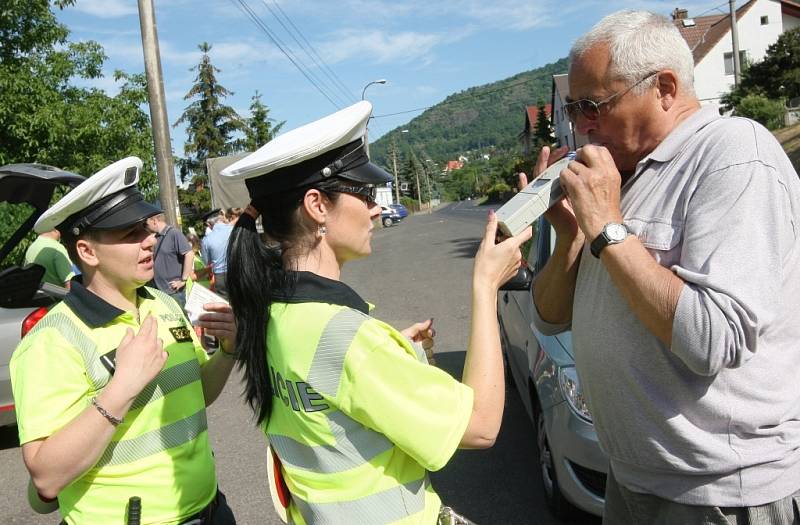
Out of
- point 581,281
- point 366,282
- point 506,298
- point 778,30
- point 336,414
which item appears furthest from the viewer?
point 778,30

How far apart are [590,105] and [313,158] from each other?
0.83 m

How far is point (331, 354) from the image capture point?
1.45 meters

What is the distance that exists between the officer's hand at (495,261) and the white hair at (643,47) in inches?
22.0

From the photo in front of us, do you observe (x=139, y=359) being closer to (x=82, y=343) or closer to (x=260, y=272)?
(x=82, y=343)

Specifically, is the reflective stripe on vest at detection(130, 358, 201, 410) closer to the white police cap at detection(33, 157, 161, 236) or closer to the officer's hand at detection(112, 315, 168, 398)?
the officer's hand at detection(112, 315, 168, 398)

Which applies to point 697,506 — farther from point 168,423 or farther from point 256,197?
point 168,423

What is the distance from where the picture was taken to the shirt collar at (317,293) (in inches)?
61.1

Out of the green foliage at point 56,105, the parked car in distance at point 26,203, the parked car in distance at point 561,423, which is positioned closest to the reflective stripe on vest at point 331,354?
the parked car in distance at point 26,203

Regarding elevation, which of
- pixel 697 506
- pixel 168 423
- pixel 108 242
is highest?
pixel 108 242

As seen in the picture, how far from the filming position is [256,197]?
1.66 meters

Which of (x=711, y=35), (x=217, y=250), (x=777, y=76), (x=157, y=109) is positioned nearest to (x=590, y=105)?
(x=217, y=250)

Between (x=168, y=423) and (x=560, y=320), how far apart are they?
137cm

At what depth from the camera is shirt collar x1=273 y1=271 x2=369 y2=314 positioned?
1.55 meters

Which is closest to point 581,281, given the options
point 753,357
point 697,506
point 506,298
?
point 753,357
